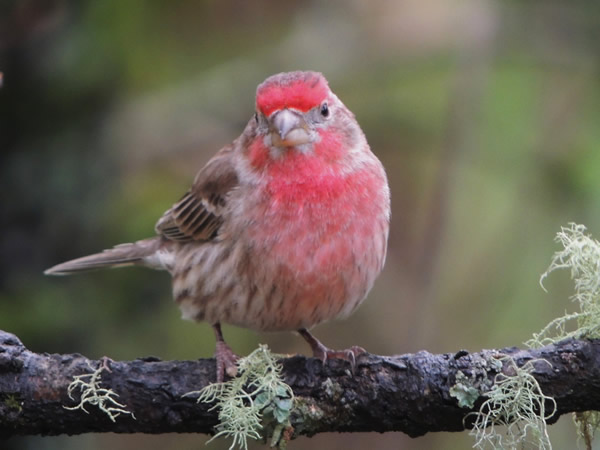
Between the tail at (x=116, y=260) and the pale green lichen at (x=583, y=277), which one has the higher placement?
the tail at (x=116, y=260)

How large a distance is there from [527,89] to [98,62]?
10.1 ft

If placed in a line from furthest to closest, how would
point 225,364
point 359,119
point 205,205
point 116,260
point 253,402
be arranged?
1. point 359,119
2. point 116,260
3. point 205,205
4. point 225,364
5. point 253,402

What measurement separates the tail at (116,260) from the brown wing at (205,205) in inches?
7.4

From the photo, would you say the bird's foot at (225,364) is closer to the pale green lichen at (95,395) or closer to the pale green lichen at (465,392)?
the pale green lichen at (95,395)

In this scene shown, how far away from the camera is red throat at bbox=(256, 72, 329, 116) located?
4.42 metres

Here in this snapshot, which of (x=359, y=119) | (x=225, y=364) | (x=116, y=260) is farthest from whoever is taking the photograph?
(x=359, y=119)

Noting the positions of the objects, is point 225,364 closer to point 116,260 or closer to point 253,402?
point 253,402

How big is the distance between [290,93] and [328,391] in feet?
4.90

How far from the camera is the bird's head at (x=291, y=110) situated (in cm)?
438

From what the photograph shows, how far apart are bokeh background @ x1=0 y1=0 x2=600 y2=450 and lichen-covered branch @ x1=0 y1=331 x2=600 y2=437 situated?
7.06 ft

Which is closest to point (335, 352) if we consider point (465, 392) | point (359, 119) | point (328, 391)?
point (328, 391)

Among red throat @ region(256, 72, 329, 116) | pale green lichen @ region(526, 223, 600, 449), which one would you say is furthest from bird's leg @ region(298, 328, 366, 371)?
red throat @ region(256, 72, 329, 116)

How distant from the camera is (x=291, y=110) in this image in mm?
4418

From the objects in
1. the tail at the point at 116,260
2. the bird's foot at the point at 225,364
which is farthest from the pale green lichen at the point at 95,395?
the tail at the point at 116,260
